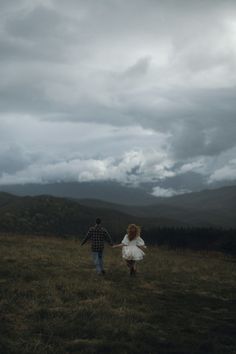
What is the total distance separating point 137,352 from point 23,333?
298 cm

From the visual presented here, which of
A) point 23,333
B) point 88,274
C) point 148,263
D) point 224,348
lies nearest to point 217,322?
point 224,348

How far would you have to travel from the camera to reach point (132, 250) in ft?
75.9

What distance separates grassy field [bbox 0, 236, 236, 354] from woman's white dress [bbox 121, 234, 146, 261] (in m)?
0.92

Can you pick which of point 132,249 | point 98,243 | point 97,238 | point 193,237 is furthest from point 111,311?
point 193,237

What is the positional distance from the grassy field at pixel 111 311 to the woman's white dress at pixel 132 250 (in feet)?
3.01

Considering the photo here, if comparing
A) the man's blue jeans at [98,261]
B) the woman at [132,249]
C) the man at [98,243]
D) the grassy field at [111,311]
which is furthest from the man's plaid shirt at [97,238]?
the grassy field at [111,311]

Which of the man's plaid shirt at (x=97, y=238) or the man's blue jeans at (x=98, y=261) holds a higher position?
the man's plaid shirt at (x=97, y=238)

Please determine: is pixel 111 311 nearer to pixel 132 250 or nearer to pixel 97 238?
pixel 132 250

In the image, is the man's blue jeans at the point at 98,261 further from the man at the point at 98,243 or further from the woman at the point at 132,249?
the woman at the point at 132,249

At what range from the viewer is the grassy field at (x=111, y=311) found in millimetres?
11484

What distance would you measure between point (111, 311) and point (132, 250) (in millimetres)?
8636

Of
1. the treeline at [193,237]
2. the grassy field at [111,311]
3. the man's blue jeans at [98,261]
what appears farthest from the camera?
the treeline at [193,237]

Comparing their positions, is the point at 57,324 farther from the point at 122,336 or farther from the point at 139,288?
the point at 139,288

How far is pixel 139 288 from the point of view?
63.8 feet
